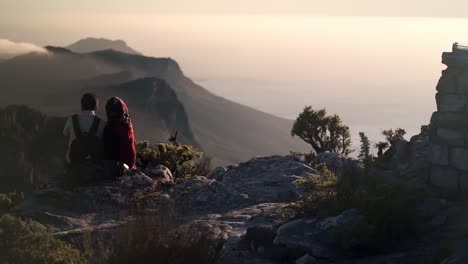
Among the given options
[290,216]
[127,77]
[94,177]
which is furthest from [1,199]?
[127,77]

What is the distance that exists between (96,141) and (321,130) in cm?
1146

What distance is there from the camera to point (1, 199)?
49.1 ft

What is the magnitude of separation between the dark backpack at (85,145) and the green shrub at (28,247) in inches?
214

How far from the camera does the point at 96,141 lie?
14.7 meters

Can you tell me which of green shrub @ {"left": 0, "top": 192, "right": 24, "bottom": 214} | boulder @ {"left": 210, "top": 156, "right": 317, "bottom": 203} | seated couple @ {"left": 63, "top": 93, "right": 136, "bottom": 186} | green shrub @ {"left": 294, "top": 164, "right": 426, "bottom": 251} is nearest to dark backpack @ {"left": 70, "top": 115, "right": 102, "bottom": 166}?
seated couple @ {"left": 63, "top": 93, "right": 136, "bottom": 186}

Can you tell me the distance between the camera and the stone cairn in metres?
11.8

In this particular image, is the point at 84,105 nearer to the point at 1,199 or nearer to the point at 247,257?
the point at 1,199

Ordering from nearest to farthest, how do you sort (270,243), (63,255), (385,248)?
(63,255) → (385,248) → (270,243)

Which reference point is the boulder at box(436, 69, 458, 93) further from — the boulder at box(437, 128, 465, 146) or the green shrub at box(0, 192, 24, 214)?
the green shrub at box(0, 192, 24, 214)

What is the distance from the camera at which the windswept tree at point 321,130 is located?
79.7 ft

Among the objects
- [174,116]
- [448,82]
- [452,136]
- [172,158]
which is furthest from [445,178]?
[174,116]

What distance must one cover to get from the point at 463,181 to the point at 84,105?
746 cm

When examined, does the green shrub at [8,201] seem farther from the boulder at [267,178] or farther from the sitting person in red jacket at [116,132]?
the boulder at [267,178]

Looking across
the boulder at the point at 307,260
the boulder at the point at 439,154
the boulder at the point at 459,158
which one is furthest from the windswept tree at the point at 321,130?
the boulder at the point at 307,260
